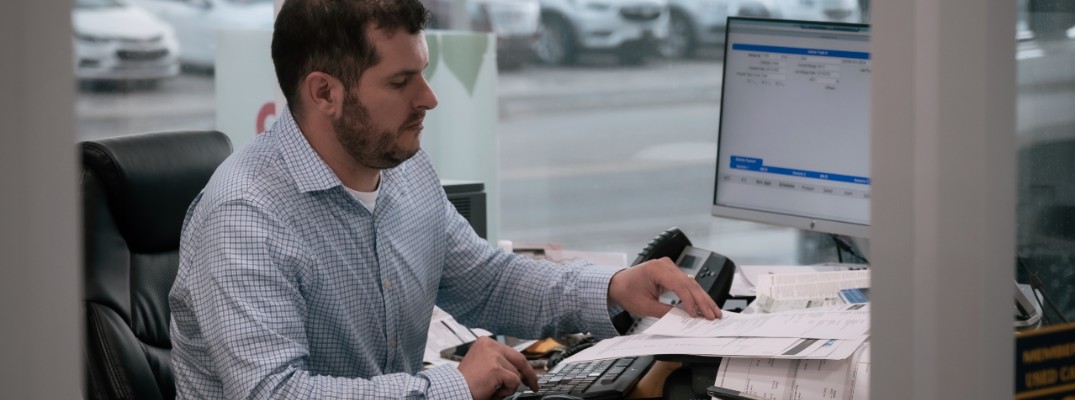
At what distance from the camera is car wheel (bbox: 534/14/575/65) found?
5426 mm

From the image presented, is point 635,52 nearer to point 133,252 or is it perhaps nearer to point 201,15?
point 201,15

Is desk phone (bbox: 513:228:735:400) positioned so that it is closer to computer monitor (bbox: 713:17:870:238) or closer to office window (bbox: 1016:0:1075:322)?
computer monitor (bbox: 713:17:870:238)

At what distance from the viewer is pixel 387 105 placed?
175 centimetres

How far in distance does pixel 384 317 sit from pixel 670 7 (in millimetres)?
3507

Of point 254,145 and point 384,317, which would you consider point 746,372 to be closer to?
point 384,317

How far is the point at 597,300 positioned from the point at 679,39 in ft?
11.3

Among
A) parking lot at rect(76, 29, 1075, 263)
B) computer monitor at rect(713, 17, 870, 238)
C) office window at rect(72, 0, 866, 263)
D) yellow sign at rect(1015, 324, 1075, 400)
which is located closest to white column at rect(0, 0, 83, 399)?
yellow sign at rect(1015, 324, 1075, 400)

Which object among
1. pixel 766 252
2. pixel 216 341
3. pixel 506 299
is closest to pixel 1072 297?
pixel 216 341

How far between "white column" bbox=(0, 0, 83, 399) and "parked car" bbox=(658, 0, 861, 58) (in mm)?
3867

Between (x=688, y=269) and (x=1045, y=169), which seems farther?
(x=688, y=269)

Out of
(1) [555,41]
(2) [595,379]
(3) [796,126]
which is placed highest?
(1) [555,41]

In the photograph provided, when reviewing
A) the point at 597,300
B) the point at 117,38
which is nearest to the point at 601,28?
the point at 117,38

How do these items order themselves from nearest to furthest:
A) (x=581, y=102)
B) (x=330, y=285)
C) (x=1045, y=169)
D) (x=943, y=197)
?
(x=943, y=197)
(x=1045, y=169)
(x=330, y=285)
(x=581, y=102)

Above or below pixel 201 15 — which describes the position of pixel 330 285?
below
